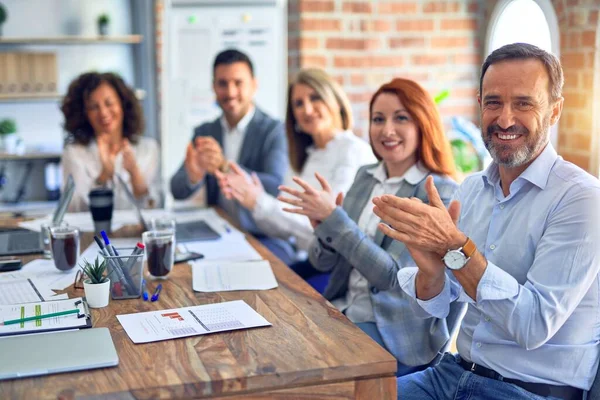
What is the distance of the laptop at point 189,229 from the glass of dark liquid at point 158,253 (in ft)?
1.60

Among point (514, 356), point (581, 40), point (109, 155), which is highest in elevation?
point (581, 40)

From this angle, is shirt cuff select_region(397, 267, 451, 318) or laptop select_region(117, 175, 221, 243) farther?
laptop select_region(117, 175, 221, 243)

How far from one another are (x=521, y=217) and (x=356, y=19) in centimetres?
208

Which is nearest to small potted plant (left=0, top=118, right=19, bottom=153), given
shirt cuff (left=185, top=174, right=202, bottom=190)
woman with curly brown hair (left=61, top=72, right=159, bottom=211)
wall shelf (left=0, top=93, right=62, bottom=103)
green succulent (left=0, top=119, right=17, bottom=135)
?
green succulent (left=0, top=119, right=17, bottom=135)

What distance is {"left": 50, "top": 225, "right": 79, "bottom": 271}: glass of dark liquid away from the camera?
Result: 2.05 m

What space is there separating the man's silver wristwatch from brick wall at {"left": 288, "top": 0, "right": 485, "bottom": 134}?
2.13 meters

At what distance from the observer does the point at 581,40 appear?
266cm

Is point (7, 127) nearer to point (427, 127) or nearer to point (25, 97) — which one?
point (25, 97)

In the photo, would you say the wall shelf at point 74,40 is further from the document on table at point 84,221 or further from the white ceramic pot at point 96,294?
the white ceramic pot at point 96,294

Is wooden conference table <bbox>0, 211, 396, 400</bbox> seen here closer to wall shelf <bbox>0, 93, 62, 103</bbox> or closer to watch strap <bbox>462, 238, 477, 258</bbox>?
watch strap <bbox>462, 238, 477, 258</bbox>

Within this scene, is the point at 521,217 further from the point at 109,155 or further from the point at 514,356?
the point at 109,155

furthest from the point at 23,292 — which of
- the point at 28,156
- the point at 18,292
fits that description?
the point at 28,156

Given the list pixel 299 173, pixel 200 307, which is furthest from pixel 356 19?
pixel 200 307

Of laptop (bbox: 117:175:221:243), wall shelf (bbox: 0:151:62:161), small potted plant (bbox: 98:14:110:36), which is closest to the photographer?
laptop (bbox: 117:175:221:243)
